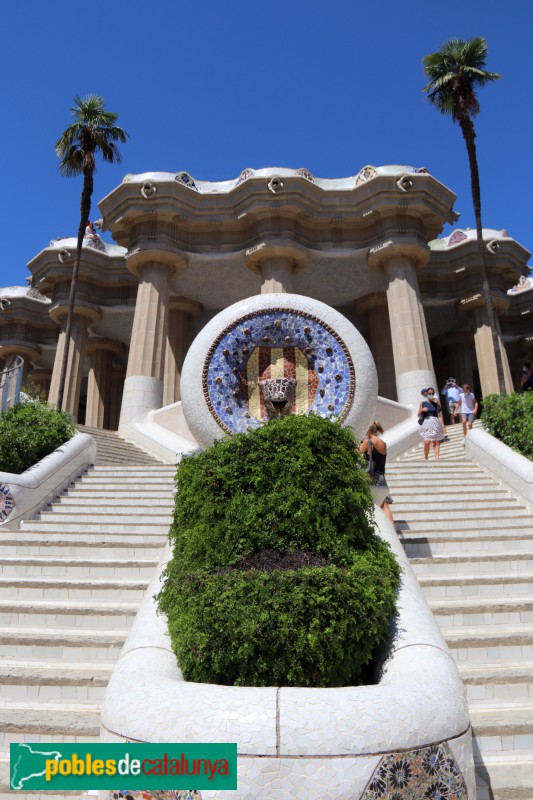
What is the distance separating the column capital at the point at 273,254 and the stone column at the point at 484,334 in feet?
27.5

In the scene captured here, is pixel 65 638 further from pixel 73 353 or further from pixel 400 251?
pixel 73 353

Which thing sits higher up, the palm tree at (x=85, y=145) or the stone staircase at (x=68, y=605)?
the palm tree at (x=85, y=145)

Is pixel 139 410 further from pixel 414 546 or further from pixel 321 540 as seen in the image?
pixel 321 540

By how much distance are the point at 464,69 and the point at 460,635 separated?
2090cm

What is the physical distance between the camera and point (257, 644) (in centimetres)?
336

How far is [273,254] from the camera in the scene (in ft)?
69.7

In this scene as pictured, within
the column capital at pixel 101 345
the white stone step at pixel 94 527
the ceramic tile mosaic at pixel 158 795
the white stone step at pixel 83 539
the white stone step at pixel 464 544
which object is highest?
the column capital at pixel 101 345

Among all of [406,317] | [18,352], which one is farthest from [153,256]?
[18,352]

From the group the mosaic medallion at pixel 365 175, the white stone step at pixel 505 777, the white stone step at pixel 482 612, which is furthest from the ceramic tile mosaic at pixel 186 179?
the white stone step at pixel 505 777

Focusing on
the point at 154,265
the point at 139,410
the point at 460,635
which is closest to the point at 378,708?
the point at 460,635

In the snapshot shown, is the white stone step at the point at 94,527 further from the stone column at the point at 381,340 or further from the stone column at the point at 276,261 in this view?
the stone column at the point at 381,340

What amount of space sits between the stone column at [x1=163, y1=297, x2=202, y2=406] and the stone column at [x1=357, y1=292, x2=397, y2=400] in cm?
789

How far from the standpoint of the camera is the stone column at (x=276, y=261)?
68.9ft

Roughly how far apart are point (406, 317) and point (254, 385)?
44.5ft
